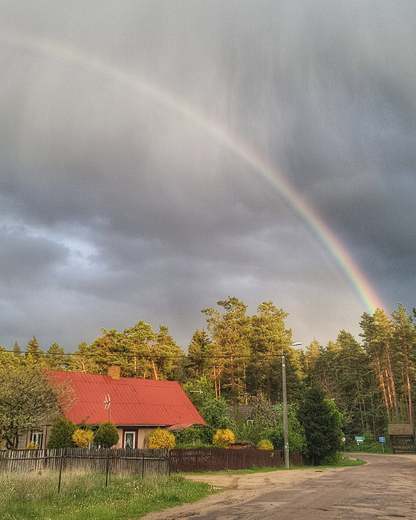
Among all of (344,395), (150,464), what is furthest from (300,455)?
(344,395)

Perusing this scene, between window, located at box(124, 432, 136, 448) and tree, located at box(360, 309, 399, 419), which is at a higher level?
tree, located at box(360, 309, 399, 419)

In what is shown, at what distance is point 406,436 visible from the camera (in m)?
73.7

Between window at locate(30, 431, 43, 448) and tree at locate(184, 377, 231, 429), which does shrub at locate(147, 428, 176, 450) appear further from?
tree at locate(184, 377, 231, 429)

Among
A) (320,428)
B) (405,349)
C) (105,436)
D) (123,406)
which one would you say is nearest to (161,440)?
A: (105,436)

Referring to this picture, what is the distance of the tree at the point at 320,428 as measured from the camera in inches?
1745

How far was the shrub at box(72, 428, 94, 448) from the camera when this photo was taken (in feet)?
109

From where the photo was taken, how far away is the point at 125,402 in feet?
148

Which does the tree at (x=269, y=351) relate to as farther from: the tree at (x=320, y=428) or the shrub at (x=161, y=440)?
the shrub at (x=161, y=440)

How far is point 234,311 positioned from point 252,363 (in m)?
9.41

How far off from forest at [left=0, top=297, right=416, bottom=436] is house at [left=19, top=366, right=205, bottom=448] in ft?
97.6

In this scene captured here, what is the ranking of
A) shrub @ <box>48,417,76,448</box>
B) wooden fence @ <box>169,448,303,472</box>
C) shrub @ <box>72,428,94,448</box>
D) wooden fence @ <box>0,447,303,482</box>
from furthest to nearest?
shrub @ <box>72,428,94,448</box>, shrub @ <box>48,417,76,448</box>, wooden fence @ <box>169,448,303,472</box>, wooden fence @ <box>0,447,303,482</box>

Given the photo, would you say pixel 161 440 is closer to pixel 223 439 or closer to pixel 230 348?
pixel 223 439

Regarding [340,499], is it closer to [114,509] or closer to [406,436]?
[114,509]

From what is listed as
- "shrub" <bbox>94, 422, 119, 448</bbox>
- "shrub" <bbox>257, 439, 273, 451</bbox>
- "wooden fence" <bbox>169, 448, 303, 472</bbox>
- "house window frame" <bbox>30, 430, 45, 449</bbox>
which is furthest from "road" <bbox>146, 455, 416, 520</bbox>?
"house window frame" <bbox>30, 430, 45, 449</bbox>
